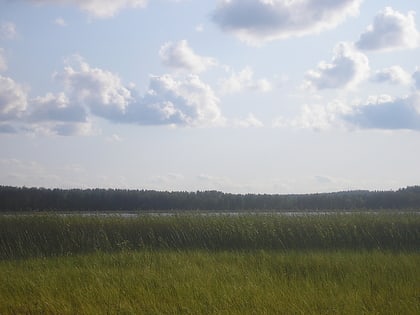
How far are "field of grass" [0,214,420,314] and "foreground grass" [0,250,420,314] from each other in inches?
1.0

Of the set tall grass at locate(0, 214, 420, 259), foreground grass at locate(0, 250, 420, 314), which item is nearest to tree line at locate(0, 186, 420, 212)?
tall grass at locate(0, 214, 420, 259)

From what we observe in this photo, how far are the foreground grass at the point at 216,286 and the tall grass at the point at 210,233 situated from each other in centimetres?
553

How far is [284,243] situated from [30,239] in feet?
30.7

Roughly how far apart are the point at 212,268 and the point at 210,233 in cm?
853

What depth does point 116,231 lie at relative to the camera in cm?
2370

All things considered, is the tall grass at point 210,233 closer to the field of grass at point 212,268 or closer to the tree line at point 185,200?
the field of grass at point 212,268

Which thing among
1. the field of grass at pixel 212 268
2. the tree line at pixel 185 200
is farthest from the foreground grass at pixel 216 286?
the tree line at pixel 185 200

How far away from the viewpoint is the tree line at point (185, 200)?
212 feet

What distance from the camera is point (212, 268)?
1428 cm

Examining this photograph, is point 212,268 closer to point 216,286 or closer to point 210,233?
point 216,286

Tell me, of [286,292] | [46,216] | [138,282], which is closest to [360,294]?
[286,292]

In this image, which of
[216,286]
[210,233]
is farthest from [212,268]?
[210,233]

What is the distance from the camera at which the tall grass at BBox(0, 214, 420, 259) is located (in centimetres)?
2219

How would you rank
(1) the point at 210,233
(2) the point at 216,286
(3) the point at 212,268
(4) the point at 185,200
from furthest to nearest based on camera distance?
(4) the point at 185,200 < (1) the point at 210,233 < (3) the point at 212,268 < (2) the point at 216,286
